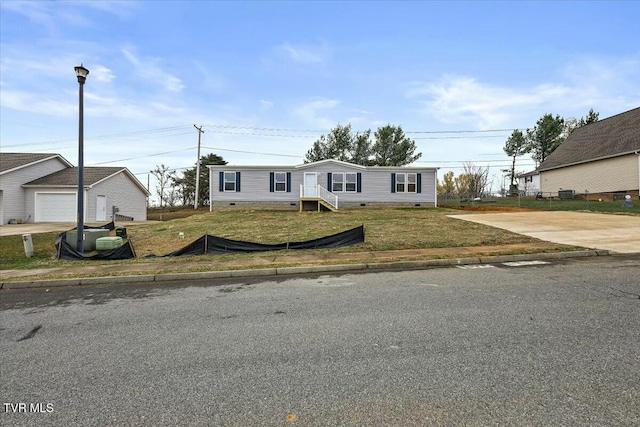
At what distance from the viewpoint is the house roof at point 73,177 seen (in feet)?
86.1

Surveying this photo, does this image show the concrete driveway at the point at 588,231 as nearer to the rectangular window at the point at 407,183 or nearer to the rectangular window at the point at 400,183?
the rectangular window at the point at 407,183

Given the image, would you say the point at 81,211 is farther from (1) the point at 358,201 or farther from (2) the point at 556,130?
(2) the point at 556,130

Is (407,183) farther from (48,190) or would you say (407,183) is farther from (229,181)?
(48,190)

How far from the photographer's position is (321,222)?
55.3 ft

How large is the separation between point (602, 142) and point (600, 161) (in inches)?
105

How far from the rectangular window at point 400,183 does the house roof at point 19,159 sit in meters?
27.7

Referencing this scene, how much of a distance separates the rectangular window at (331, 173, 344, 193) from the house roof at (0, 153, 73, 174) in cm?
2291

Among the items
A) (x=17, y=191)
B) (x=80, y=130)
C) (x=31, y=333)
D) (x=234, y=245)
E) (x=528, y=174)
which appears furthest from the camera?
(x=528, y=174)

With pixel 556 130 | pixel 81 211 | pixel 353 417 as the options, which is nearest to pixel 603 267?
pixel 353 417

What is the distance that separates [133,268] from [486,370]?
8.33 metres

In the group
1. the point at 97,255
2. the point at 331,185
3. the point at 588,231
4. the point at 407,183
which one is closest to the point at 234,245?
the point at 97,255

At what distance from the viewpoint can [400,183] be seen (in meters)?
26.1

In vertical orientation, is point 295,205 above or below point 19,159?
below

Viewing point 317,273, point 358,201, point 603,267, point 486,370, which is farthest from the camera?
point 358,201
